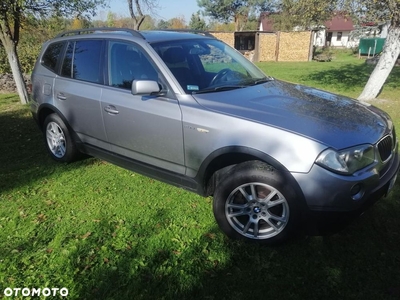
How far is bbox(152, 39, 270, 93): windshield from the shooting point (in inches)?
135

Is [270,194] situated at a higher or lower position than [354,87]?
higher

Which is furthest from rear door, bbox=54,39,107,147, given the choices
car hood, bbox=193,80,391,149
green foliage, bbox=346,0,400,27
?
green foliage, bbox=346,0,400,27

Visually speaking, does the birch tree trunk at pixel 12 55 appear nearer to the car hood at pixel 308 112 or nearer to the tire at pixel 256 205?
the car hood at pixel 308 112

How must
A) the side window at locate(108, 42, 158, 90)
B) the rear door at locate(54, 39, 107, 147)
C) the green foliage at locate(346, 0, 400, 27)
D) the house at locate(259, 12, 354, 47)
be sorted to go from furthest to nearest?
the house at locate(259, 12, 354, 47) → the green foliage at locate(346, 0, 400, 27) → the rear door at locate(54, 39, 107, 147) → the side window at locate(108, 42, 158, 90)

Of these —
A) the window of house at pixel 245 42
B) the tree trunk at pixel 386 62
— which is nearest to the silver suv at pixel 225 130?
the tree trunk at pixel 386 62

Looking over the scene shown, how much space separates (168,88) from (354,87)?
33.1 feet

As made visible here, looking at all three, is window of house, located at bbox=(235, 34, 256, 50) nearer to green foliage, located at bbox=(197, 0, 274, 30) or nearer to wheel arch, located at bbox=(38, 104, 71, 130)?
green foliage, located at bbox=(197, 0, 274, 30)

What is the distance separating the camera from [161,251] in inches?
117

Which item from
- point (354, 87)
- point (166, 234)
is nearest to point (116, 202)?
point (166, 234)

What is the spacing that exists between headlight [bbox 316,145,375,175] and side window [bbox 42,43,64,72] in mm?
3846

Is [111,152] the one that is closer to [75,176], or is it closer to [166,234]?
[75,176]

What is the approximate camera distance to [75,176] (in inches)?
177

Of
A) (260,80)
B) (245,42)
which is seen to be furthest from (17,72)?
(245,42)

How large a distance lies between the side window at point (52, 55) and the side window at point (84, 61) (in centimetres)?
24
